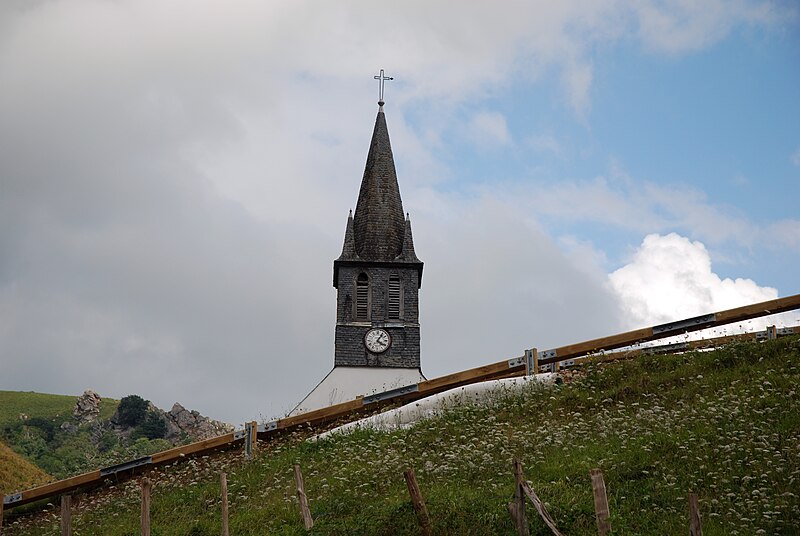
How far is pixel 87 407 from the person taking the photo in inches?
3287

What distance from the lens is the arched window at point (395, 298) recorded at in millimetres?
39656

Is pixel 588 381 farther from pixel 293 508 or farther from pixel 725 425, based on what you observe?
pixel 293 508

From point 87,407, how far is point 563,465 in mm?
73662

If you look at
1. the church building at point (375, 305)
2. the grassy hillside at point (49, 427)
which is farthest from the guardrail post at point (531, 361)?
the grassy hillside at point (49, 427)

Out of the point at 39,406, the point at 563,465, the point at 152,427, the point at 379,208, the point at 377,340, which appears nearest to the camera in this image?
the point at 563,465

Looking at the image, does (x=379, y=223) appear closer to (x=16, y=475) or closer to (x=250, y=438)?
(x=16, y=475)

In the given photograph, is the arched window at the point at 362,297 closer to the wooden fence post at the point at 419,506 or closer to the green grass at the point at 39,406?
the wooden fence post at the point at 419,506

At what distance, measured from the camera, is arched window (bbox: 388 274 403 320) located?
39656mm

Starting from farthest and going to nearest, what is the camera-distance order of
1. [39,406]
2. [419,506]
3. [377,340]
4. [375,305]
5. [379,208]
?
1. [39,406]
2. [379,208]
3. [375,305]
4. [377,340]
5. [419,506]

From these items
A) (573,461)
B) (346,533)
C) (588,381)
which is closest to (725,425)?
(573,461)

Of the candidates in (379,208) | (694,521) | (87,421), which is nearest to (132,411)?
(87,421)

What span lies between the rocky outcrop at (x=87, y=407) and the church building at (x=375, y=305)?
4405 cm

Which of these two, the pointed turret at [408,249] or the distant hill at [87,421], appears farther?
the distant hill at [87,421]

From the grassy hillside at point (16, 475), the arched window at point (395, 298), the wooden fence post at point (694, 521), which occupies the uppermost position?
the arched window at point (395, 298)
